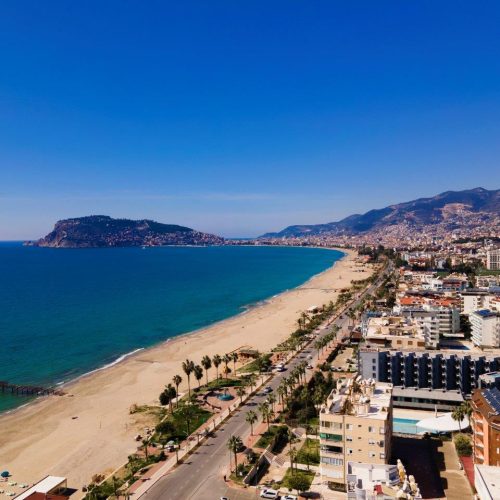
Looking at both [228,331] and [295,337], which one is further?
[228,331]

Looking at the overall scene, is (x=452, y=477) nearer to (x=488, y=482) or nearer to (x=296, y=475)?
(x=488, y=482)

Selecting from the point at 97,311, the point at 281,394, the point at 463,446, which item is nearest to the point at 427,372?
the point at 463,446

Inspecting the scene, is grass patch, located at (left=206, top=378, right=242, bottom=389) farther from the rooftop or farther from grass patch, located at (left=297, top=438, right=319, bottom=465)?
the rooftop

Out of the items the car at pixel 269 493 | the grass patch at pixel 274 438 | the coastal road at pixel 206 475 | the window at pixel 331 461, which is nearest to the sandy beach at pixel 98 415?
the coastal road at pixel 206 475

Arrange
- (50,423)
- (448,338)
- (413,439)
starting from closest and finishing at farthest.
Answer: (413,439) < (50,423) < (448,338)

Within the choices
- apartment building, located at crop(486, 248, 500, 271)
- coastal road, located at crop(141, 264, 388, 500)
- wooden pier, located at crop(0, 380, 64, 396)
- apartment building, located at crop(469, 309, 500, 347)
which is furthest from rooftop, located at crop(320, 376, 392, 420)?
apartment building, located at crop(486, 248, 500, 271)

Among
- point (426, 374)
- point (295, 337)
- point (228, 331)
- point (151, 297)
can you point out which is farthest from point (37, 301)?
point (426, 374)

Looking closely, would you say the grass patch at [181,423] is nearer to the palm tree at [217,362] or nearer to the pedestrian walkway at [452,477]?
the palm tree at [217,362]

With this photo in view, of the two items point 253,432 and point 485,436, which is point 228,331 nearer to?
point 253,432
